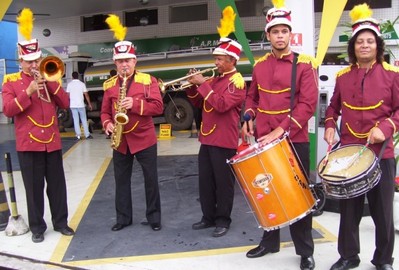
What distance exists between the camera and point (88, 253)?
13.5 feet

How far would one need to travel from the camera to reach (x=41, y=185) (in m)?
4.50

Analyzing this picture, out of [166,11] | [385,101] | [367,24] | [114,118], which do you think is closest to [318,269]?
[385,101]

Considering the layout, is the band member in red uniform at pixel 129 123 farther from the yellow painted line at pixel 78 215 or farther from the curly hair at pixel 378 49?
the curly hair at pixel 378 49

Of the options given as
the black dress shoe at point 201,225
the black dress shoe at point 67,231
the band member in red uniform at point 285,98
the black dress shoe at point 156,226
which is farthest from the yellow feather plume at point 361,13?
the black dress shoe at point 67,231

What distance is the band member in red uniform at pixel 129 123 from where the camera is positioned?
14.3ft

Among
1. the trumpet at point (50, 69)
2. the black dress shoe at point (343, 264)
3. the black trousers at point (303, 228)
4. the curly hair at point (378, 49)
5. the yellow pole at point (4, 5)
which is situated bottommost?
the black dress shoe at point (343, 264)

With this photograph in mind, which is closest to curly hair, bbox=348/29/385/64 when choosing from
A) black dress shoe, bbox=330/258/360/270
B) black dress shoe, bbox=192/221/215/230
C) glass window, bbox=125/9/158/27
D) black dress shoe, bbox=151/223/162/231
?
black dress shoe, bbox=330/258/360/270

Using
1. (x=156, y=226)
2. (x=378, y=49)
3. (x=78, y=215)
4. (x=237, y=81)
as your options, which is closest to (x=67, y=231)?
(x=78, y=215)

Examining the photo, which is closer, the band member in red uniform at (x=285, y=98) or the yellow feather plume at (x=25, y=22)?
the band member in red uniform at (x=285, y=98)

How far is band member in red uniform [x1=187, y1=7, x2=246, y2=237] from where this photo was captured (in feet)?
14.0

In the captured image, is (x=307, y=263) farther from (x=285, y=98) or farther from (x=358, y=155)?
(x=285, y=98)

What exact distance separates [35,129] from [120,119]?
841mm

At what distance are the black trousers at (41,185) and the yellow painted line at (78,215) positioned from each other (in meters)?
0.26

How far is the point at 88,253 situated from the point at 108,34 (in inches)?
490
